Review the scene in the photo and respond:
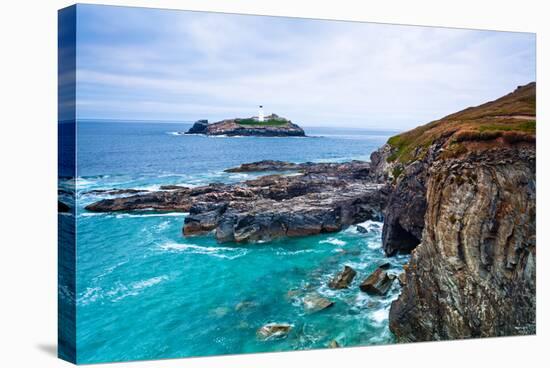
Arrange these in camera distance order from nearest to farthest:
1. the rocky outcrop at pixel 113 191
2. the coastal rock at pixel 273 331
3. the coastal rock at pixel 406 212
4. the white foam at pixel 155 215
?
the rocky outcrop at pixel 113 191 → the coastal rock at pixel 273 331 → the white foam at pixel 155 215 → the coastal rock at pixel 406 212

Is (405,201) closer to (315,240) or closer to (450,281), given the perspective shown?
(315,240)

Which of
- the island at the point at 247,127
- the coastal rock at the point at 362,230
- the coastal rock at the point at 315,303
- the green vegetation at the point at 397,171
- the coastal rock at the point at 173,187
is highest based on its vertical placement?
the island at the point at 247,127

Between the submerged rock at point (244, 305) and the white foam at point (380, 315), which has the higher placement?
the submerged rock at point (244, 305)

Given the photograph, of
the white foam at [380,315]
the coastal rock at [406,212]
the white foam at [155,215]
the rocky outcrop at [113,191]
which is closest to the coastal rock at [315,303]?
the white foam at [380,315]

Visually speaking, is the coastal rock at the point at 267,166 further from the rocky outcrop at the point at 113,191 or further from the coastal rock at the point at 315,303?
the coastal rock at the point at 315,303

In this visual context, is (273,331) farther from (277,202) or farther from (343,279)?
(277,202)

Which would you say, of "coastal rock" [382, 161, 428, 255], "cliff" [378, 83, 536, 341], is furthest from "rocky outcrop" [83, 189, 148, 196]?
"coastal rock" [382, 161, 428, 255]

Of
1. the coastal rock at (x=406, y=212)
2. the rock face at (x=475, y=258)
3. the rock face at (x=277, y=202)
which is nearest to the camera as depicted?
the rock face at (x=475, y=258)
